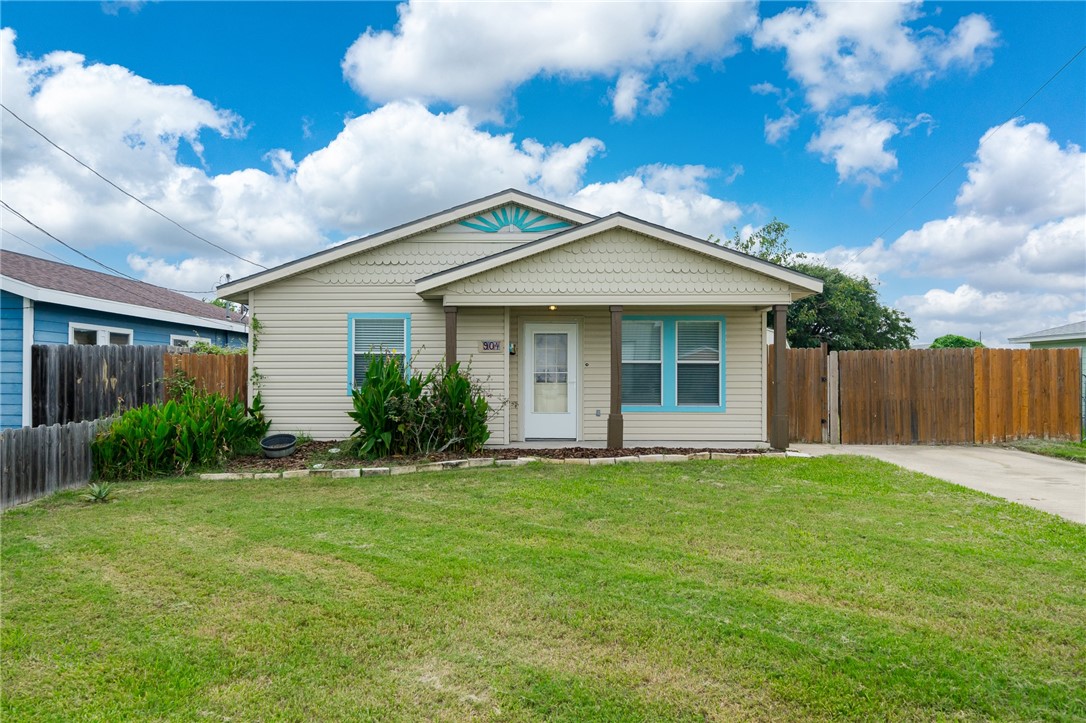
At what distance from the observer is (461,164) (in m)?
15.6

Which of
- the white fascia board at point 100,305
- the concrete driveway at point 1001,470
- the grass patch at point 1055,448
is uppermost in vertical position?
the white fascia board at point 100,305

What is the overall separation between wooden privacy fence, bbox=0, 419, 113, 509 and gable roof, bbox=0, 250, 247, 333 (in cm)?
470

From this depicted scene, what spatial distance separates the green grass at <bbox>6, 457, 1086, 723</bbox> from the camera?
2406 millimetres

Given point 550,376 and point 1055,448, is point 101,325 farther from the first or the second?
point 1055,448

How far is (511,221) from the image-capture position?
1037cm

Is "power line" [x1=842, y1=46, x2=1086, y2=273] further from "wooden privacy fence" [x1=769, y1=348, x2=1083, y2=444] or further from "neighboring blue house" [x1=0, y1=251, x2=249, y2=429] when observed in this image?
"neighboring blue house" [x1=0, y1=251, x2=249, y2=429]

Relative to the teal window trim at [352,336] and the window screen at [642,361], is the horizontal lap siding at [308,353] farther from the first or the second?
the window screen at [642,361]

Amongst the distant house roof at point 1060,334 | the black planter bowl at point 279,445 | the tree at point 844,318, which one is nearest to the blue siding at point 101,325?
the black planter bowl at point 279,445

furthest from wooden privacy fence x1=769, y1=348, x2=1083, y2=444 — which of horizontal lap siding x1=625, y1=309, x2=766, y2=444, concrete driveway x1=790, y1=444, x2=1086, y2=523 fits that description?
horizontal lap siding x1=625, y1=309, x2=766, y2=444

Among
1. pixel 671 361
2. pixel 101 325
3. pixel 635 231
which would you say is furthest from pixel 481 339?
pixel 101 325

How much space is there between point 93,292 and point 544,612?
13050 mm

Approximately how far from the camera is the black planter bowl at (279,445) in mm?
8727

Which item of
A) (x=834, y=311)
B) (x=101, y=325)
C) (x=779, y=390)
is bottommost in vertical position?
(x=779, y=390)

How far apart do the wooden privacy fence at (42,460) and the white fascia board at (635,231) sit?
16.6ft
